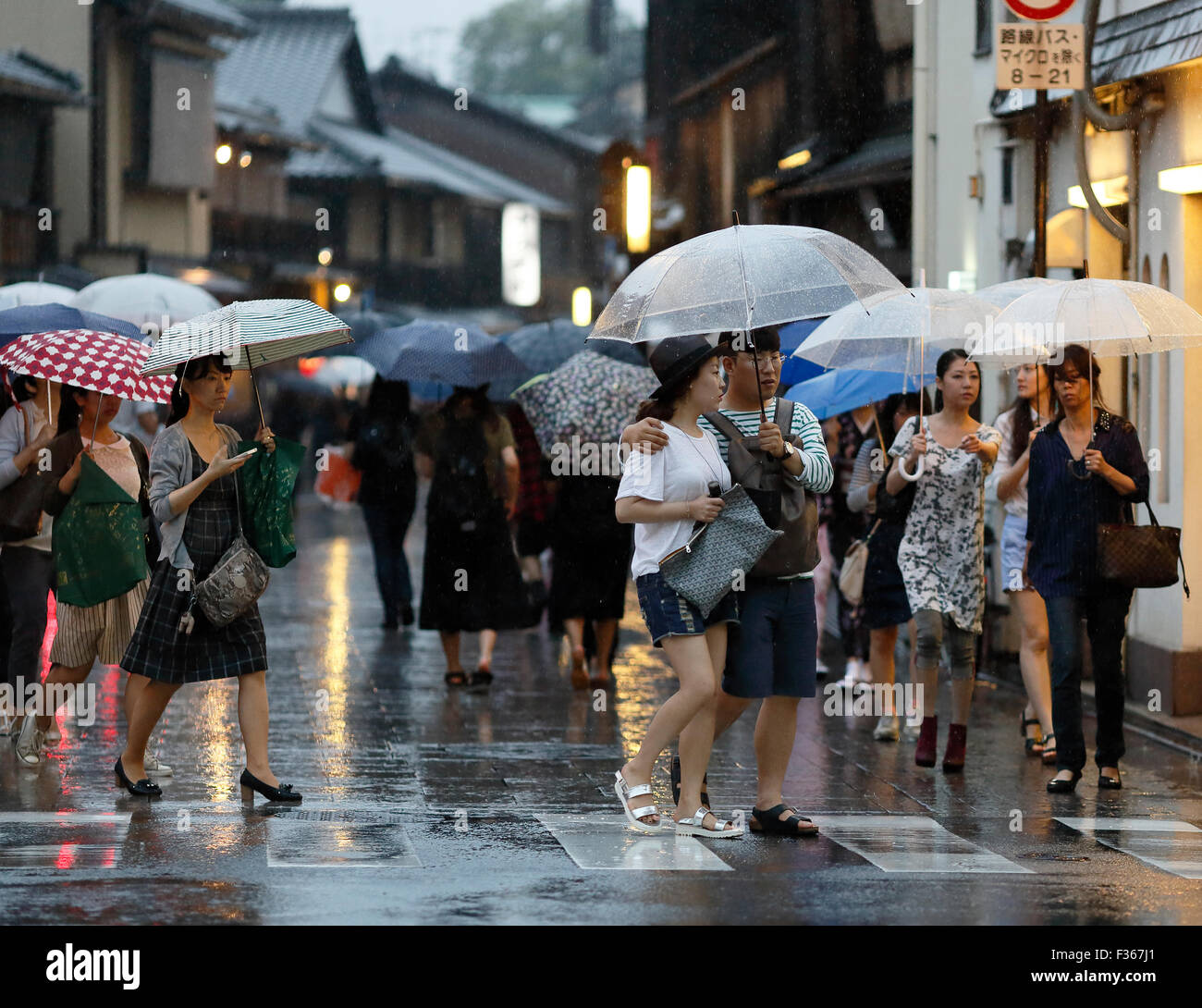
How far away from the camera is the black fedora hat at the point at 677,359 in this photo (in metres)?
7.38

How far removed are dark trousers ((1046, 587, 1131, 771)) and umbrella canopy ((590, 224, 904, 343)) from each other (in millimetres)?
2022

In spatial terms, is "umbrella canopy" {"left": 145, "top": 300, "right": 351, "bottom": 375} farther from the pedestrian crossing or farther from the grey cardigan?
the pedestrian crossing

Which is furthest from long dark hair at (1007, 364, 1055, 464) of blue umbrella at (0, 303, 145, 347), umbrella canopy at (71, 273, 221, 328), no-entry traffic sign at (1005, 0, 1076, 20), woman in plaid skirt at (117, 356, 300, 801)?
umbrella canopy at (71, 273, 221, 328)

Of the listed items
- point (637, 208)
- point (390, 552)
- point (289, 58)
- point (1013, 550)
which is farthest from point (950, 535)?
point (289, 58)

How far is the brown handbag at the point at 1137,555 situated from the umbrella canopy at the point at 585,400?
431cm

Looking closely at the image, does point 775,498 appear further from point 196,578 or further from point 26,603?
point 26,603

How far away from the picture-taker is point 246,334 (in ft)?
26.2

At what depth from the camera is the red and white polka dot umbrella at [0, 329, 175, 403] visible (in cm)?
860

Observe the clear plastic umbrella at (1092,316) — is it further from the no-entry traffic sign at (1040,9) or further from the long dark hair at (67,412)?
the long dark hair at (67,412)

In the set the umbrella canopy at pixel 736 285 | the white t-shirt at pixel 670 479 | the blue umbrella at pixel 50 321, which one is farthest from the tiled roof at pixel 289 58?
the white t-shirt at pixel 670 479

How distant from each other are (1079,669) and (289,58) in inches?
1671
